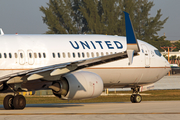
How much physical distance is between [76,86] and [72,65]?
74.8 inches

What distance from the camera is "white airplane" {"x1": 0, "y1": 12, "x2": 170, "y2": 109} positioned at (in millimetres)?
18630

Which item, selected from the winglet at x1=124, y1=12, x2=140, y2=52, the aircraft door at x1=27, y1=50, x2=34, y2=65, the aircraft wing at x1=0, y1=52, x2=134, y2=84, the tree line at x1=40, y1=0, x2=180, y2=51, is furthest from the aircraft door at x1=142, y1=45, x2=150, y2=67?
the tree line at x1=40, y1=0, x2=180, y2=51

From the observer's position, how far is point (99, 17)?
75438mm

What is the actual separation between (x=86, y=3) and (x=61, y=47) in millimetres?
55285

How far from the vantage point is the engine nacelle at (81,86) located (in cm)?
2002

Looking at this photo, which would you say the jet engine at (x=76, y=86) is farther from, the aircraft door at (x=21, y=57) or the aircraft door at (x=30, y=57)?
the aircraft door at (x=21, y=57)

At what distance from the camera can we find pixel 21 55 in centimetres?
2145

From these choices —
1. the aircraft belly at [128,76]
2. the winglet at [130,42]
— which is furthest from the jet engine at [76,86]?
the winglet at [130,42]

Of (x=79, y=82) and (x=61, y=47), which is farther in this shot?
(x=61, y=47)

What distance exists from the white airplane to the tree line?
158ft

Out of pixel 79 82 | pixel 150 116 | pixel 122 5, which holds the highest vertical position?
pixel 122 5

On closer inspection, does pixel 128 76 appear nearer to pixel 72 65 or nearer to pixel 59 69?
pixel 72 65

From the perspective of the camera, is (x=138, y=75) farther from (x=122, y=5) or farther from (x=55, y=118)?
(x=122, y=5)

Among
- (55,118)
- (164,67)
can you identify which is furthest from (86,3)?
(55,118)
